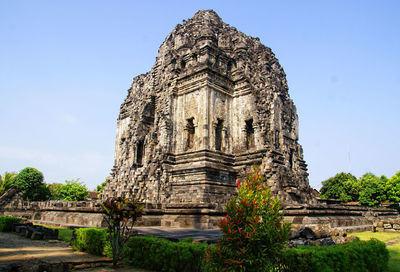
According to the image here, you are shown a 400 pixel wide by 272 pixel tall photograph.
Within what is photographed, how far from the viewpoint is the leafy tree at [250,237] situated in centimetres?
476

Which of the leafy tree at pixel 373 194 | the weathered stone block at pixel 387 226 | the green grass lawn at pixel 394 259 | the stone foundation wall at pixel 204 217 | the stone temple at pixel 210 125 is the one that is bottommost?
the green grass lawn at pixel 394 259

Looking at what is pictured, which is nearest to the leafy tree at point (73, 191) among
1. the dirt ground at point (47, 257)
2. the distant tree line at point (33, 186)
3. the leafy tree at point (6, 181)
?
the distant tree line at point (33, 186)

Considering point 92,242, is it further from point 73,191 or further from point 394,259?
point 73,191

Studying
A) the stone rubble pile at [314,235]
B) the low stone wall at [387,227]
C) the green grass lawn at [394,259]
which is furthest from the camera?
the low stone wall at [387,227]

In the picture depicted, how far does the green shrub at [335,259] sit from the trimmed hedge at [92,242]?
4.96 m

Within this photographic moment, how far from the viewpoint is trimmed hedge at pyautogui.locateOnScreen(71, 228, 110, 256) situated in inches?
317

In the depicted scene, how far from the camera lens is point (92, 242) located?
837 centimetres

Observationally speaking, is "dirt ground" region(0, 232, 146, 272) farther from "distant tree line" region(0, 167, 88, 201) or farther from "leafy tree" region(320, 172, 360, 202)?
"leafy tree" region(320, 172, 360, 202)

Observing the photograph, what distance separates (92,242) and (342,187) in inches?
1543

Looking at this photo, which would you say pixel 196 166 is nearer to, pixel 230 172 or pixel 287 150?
pixel 230 172

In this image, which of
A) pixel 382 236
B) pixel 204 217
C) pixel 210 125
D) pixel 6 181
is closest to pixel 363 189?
pixel 210 125

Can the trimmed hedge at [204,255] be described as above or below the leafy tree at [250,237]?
below

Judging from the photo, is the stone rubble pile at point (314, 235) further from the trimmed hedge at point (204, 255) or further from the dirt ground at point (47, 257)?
the dirt ground at point (47, 257)

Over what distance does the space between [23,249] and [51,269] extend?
3568 mm
